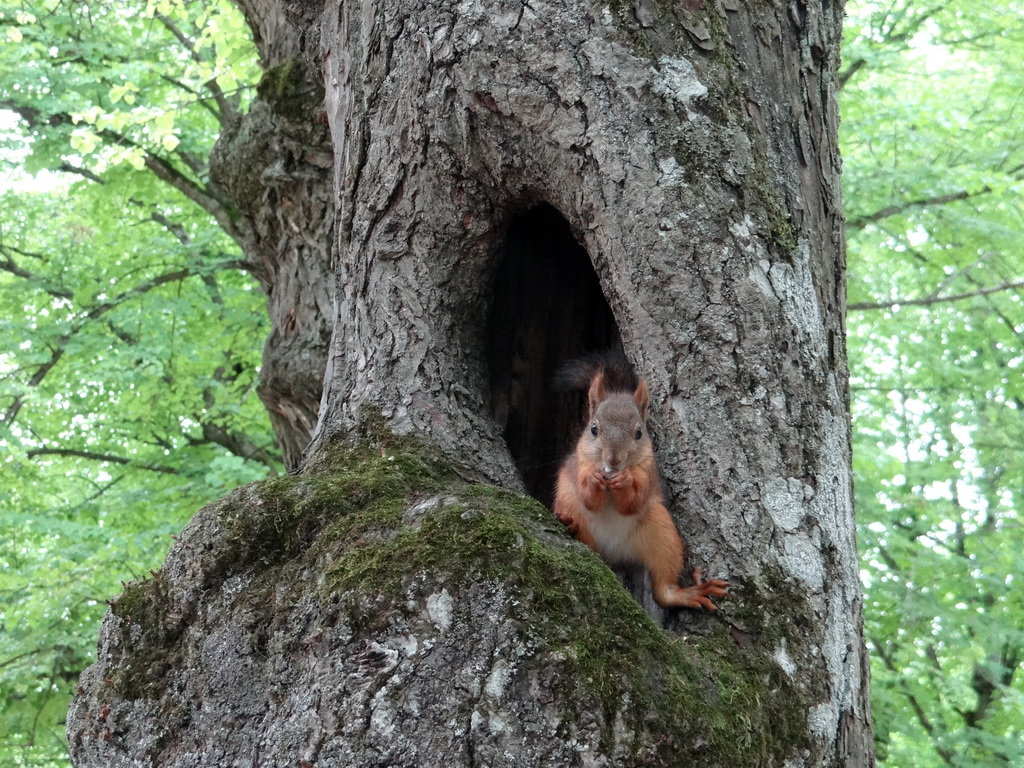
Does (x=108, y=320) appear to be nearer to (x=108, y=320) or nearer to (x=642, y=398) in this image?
(x=108, y=320)

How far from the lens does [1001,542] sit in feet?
27.0

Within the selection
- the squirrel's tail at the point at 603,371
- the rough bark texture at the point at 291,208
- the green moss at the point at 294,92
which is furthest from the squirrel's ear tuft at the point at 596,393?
the green moss at the point at 294,92

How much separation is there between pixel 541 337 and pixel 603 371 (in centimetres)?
60

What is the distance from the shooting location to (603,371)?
346 centimetres

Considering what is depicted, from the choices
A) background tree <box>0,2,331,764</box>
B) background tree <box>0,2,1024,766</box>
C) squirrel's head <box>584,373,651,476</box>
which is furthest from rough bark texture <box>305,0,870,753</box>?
background tree <box>0,2,1024,766</box>

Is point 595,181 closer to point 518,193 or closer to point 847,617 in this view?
point 518,193

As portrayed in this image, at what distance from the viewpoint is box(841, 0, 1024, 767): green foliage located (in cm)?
816

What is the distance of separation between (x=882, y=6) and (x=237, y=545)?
9.76m

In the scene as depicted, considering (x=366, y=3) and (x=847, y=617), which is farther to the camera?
(x=366, y=3)

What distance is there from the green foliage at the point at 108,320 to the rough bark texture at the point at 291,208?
2877mm

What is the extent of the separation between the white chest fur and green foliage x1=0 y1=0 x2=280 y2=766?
223 inches

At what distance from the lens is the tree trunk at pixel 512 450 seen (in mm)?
2209

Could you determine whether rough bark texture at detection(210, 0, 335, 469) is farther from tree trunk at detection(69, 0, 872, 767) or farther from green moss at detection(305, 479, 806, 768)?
green moss at detection(305, 479, 806, 768)

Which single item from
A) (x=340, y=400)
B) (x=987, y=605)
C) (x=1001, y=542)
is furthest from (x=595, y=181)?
(x=987, y=605)
